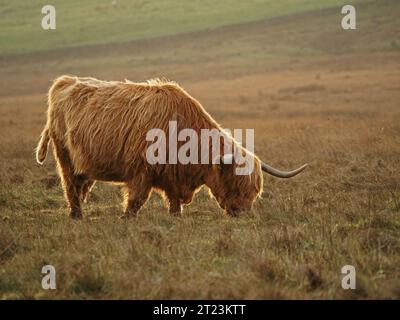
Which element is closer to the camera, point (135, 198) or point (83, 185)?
point (135, 198)

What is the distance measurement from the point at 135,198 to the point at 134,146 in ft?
1.76

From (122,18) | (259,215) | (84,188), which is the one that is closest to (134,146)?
(84,188)

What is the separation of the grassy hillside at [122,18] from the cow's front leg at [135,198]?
1530 inches

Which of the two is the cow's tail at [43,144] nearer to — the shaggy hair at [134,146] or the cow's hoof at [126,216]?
the shaggy hair at [134,146]

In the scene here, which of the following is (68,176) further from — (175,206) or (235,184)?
(235,184)

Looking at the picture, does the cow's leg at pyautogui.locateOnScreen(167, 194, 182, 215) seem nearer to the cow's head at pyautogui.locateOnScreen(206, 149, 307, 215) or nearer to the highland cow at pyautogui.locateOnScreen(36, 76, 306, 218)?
the highland cow at pyautogui.locateOnScreen(36, 76, 306, 218)

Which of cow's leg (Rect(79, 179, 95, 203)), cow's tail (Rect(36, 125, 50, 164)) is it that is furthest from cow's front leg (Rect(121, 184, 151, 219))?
cow's tail (Rect(36, 125, 50, 164))

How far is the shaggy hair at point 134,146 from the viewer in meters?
7.26

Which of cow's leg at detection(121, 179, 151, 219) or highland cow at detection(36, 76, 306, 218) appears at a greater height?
highland cow at detection(36, 76, 306, 218)

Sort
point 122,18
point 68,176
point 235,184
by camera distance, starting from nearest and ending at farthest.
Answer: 1. point 235,184
2. point 68,176
3. point 122,18

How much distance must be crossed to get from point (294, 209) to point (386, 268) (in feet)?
7.66

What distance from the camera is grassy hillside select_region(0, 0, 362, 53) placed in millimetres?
46469

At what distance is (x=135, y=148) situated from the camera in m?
7.24

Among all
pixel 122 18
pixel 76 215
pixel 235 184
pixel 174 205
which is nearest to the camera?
pixel 235 184
